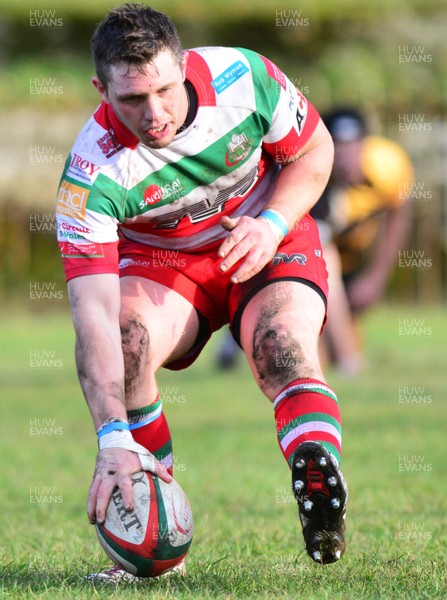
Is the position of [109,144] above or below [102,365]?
above

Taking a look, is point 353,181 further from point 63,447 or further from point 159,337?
point 159,337

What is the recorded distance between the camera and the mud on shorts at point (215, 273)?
489 cm

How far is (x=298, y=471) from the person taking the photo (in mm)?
4156

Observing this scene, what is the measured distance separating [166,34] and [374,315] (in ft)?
58.3

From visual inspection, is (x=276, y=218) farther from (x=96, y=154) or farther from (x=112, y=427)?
(x=112, y=427)

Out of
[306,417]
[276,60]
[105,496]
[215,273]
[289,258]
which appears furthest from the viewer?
[276,60]

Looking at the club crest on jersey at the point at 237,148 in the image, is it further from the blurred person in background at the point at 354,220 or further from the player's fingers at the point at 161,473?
the blurred person in background at the point at 354,220

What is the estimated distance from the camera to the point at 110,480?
411cm

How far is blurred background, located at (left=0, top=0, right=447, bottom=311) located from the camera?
2334 cm

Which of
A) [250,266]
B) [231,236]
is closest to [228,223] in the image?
[231,236]

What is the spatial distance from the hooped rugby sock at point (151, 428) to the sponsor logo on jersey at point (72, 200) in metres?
0.89

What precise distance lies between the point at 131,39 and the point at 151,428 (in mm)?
1631

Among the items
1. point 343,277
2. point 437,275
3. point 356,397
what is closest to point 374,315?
point 437,275

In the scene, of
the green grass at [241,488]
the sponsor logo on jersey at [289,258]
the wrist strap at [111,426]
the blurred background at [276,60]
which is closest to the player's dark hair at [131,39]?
the sponsor logo on jersey at [289,258]
